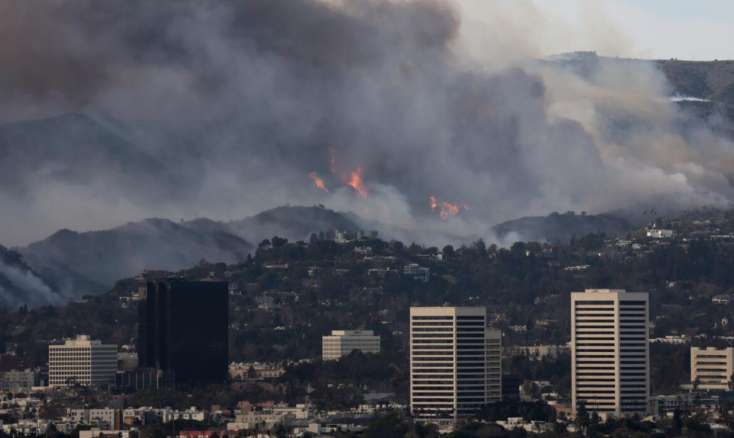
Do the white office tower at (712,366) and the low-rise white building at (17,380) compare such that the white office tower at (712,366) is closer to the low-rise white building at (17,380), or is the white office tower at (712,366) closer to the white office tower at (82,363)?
the white office tower at (82,363)

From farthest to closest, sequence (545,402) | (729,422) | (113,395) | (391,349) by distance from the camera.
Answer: (391,349)
(113,395)
(545,402)
(729,422)

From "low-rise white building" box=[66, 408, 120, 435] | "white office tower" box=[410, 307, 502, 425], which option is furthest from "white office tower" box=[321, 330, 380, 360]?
"low-rise white building" box=[66, 408, 120, 435]

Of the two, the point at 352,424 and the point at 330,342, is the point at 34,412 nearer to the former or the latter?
the point at 352,424

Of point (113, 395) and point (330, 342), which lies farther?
point (330, 342)

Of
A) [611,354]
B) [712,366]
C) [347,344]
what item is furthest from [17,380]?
[611,354]

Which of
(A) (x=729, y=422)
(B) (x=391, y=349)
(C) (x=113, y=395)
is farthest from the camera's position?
(B) (x=391, y=349)

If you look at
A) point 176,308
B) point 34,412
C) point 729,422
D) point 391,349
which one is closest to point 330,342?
point 391,349

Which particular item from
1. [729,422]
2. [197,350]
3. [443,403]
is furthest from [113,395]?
[729,422]

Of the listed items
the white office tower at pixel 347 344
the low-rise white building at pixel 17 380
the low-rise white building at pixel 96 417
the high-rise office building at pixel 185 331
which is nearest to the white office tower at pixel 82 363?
the low-rise white building at pixel 17 380
